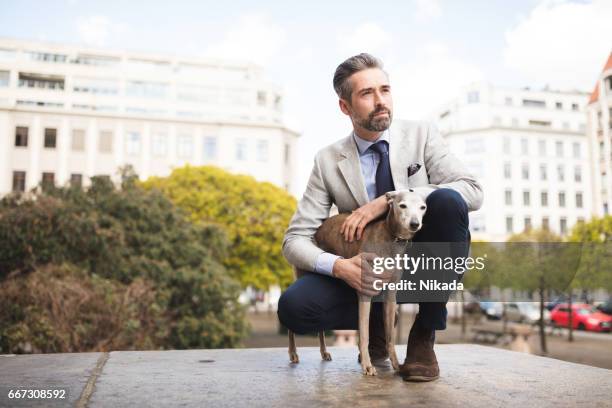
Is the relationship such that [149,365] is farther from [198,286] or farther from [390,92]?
[198,286]

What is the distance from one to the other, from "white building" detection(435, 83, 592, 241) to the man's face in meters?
67.9

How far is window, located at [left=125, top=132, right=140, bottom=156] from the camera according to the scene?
50500 mm

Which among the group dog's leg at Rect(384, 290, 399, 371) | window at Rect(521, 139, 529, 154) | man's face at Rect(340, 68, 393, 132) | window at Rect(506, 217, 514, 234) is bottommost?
dog's leg at Rect(384, 290, 399, 371)

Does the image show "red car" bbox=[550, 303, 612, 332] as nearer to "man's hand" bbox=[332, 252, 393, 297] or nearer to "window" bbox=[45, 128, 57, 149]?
"man's hand" bbox=[332, 252, 393, 297]

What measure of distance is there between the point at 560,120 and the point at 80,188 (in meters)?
73.5

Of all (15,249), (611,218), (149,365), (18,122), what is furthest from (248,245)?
(18,122)

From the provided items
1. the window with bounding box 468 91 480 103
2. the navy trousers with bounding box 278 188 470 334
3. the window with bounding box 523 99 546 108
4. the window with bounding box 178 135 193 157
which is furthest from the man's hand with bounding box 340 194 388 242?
the window with bounding box 523 99 546 108

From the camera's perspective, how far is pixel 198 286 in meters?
13.0

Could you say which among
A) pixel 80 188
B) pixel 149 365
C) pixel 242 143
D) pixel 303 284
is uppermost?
pixel 242 143

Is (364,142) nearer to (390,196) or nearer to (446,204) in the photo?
(390,196)

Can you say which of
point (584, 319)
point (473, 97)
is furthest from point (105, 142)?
point (473, 97)

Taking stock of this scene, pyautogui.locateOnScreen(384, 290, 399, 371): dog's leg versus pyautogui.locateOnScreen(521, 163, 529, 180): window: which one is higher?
pyautogui.locateOnScreen(521, 163, 529, 180): window

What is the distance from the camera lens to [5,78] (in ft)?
165

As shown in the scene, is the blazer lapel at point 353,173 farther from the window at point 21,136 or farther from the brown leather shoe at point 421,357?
the window at point 21,136
